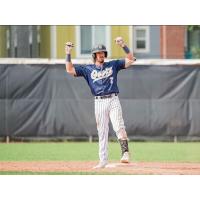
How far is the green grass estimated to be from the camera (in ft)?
47.9

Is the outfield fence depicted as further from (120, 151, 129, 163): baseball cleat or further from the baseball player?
the baseball player

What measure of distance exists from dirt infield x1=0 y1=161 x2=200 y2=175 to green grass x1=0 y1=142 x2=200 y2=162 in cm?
81

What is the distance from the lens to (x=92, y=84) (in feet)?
39.4

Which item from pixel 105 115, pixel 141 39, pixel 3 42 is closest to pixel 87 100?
pixel 3 42

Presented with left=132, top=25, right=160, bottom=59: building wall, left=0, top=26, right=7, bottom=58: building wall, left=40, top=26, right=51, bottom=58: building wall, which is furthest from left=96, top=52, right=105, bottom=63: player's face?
left=132, top=25, right=160, bottom=59: building wall

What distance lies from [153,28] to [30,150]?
22.9 feet

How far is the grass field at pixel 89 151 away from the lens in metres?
14.6

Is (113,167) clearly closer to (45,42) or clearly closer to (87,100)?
(45,42)

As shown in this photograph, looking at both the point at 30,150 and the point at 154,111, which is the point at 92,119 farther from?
the point at 30,150

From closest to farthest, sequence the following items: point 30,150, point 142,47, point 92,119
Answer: point 30,150 → point 92,119 → point 142,47

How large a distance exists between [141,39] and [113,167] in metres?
9.98

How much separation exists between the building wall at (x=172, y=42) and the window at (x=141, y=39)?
362 mm

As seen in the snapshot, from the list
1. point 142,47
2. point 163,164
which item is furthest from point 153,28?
point 163,164

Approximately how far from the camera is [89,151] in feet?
52.4
